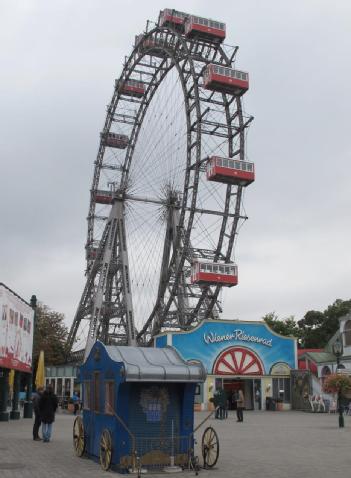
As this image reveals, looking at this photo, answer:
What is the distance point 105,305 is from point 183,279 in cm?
1206

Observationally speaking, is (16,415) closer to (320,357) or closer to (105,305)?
(105,305)

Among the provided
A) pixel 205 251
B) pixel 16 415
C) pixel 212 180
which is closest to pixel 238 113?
pixel 212 180

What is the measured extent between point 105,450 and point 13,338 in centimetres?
1386

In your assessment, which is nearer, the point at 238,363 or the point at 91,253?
the point at 238,363

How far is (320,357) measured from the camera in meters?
53.4

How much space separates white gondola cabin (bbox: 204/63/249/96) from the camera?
4172 cm

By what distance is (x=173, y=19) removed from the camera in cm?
4603

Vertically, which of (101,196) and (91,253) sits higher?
(101,196)

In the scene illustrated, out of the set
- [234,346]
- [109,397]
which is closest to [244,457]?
[109,397]

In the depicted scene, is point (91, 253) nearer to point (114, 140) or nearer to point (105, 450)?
point (114, 140)

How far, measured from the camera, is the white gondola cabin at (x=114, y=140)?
2245 inches

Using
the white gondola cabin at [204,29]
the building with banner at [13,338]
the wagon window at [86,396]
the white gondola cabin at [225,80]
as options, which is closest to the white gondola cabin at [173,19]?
the white gondola cabin at [204,29]

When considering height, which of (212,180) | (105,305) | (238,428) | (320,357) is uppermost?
(212,180)

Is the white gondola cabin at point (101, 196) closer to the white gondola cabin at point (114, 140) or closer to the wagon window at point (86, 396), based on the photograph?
the white gondola cabin at point (114, 140)
